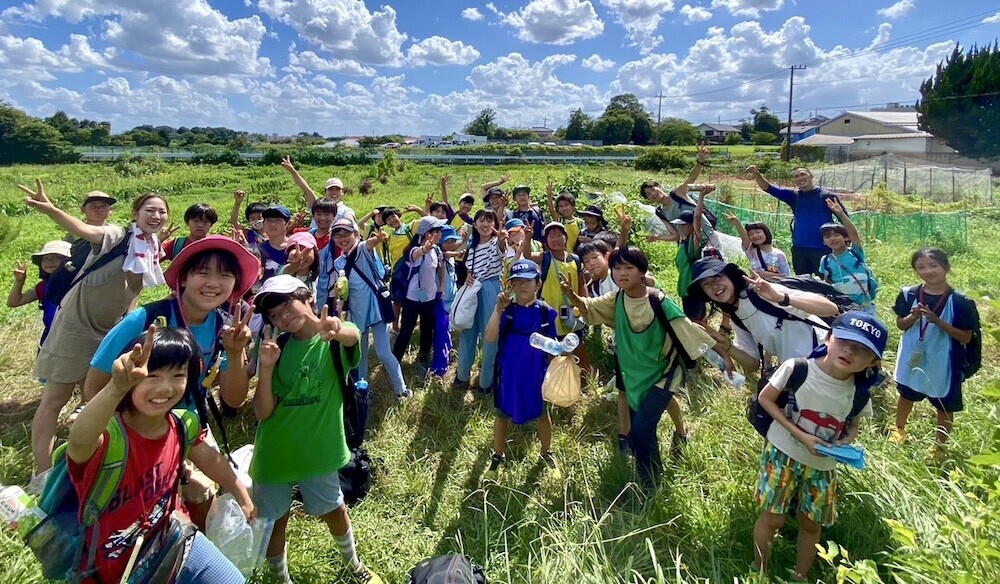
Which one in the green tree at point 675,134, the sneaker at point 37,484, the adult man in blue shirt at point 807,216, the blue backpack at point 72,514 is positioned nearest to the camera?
the blue backpack at point 72,514

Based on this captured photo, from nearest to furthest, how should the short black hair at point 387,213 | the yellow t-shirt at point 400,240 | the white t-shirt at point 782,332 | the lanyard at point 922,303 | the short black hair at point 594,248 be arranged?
the white t-shirt at point 782,332, the lanyard at point 922,303, the short black hair at point 594,248, the yellow t-shirt at point 400,240, the short black hair at point 387,213

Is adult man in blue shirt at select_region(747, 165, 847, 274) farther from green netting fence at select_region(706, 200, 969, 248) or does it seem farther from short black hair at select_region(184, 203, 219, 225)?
green netting fence at select_region(706, 200, 969, 248)

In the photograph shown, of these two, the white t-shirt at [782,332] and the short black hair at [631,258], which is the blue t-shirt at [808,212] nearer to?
the white t-shirt at [782,332]

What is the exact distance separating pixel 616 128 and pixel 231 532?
6687cm

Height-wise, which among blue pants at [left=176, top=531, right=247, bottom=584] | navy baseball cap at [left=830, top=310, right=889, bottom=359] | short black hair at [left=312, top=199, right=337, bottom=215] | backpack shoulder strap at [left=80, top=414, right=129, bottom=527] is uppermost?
short black hair at [left=312, top=199, right=337, bottom=215]

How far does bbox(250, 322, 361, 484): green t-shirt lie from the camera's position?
235cm

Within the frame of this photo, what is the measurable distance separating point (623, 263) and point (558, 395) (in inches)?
34.1

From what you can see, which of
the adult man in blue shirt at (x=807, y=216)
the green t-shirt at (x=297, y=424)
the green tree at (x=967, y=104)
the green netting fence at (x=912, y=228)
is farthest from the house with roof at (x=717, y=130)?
the green t-shirt at (x=297, y=424)

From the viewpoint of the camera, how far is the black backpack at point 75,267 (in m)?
3.18

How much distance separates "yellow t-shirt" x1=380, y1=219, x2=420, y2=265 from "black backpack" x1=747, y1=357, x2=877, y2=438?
3.55 metres

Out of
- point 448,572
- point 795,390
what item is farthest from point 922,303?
point 448,572

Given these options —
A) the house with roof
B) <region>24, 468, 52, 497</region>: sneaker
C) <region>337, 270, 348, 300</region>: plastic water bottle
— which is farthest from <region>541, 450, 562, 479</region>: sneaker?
the house with roof

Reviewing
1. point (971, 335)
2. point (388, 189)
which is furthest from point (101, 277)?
point (388, 189)

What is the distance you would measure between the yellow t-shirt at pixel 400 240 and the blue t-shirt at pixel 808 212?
11.9 feet
